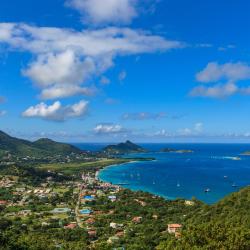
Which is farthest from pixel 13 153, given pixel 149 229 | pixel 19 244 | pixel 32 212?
pixel 19 244

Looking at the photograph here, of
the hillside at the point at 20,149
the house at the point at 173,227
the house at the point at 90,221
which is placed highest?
the hillside at the point at 20,149

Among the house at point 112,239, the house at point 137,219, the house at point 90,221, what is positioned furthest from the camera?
the house at point 137,219

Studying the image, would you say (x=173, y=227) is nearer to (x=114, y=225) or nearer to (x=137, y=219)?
(x=114, y=225)

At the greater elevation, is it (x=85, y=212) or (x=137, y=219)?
(x=137, y=219)

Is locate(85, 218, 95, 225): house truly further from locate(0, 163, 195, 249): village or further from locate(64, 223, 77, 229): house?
locate(64, 223, 77, 229): house

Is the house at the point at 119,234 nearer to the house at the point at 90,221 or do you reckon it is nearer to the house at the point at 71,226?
the house at the point at 71,226

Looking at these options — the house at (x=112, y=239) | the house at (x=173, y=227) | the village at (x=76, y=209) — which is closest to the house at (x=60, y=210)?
the village at (x=76, y=209)

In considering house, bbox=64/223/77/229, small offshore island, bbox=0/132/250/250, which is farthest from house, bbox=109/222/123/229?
house, bbox=64/223/77/229

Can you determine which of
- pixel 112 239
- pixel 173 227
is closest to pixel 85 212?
pixel 112 239

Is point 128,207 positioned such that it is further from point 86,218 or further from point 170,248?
point 170,248
